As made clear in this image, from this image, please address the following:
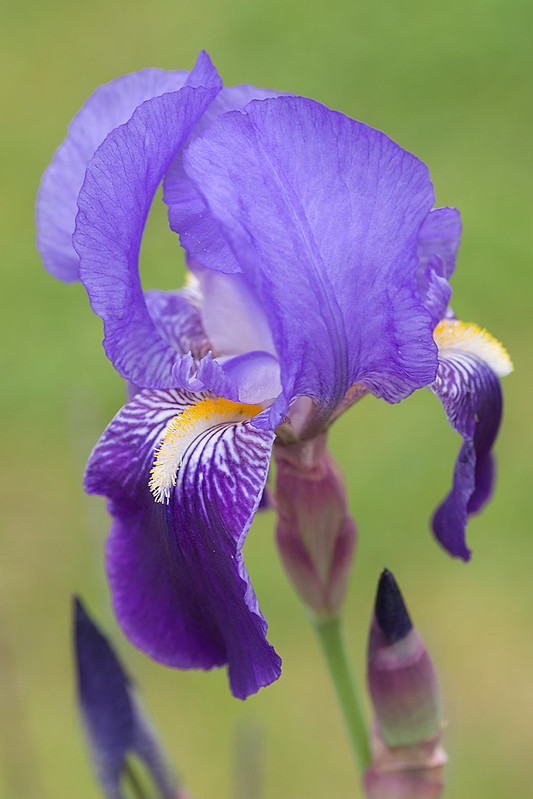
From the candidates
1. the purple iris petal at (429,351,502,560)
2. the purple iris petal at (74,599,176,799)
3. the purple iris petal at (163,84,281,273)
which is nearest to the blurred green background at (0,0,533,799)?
the purple iris petal at (74,599,176,799)

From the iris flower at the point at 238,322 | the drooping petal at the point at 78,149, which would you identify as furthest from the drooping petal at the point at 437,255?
the drooping petal at the point at 78,149

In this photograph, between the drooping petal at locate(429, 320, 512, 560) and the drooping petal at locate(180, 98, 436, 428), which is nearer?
the drooping petal at locate(180, 98, 436, 428)

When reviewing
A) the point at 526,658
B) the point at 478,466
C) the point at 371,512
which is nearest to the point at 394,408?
the point at 371,512

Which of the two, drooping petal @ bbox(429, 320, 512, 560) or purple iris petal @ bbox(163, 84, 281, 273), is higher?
purple iris petal @ bbox(163, 84, 281, 273)

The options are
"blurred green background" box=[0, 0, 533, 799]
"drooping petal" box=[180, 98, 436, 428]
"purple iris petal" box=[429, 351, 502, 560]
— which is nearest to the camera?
"drooping petal" box=[180, 98, 436, 428]

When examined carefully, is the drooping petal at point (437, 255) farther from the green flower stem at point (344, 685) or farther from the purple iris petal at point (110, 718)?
the purple iris petal at point (110, 718)

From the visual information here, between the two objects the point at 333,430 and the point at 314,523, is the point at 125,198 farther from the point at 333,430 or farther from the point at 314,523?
the point at 333,430

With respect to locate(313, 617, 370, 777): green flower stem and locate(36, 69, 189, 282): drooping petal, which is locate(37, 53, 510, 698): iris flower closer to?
locate(36, 69, 189, 282): drooping petal

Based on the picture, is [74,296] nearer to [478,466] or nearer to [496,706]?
[496,706]
